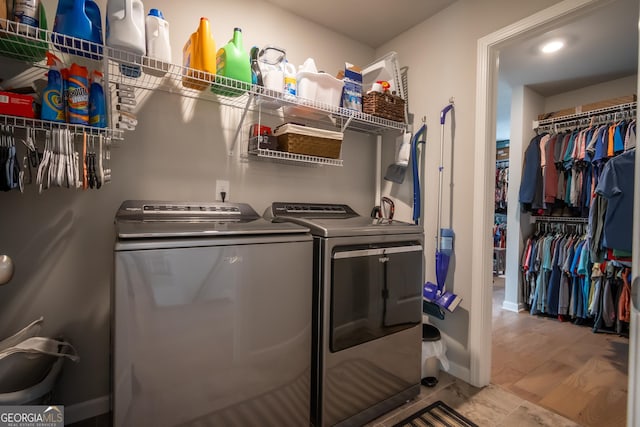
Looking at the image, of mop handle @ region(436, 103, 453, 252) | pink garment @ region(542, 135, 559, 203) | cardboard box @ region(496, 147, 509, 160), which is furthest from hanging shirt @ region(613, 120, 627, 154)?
cardboard box @ region(496, 147, 509, 160)

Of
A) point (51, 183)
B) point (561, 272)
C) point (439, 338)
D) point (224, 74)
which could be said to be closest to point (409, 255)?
point (439, 338)

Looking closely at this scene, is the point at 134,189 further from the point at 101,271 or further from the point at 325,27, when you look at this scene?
the point at 325,27

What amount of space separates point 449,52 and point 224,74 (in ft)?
5.04

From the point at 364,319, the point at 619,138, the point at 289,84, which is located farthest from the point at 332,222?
the point at 619,138

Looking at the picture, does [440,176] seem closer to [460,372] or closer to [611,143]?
[460,372]

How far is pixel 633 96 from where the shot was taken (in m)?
2.82

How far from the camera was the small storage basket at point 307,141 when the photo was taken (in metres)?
1.78

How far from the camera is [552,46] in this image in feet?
8.61

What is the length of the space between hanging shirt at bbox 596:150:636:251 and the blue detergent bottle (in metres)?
3.06

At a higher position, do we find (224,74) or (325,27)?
(325,27)

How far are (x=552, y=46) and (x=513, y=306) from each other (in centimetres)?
272

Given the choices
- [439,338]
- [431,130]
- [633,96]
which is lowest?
[439,338]

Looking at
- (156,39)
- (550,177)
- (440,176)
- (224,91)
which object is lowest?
(440,176)

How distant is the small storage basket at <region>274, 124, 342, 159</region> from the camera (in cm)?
178
